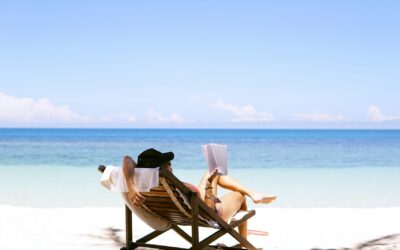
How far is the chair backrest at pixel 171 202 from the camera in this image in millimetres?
3389

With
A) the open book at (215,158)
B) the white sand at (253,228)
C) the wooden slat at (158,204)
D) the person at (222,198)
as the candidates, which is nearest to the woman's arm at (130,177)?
the person at (222,198)

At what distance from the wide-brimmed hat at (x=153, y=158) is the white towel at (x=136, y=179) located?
0.04 metres

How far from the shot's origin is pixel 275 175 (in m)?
16.1

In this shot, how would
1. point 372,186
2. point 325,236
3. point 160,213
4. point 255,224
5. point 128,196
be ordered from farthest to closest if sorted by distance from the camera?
point 372,186 → point 255,224 → point 325,236 → point 160,213 → point 128,196

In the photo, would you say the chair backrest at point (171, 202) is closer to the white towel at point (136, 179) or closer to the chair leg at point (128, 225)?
the white towel at point (136, 179)

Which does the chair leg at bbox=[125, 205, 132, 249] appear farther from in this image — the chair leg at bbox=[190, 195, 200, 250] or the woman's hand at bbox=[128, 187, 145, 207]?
the chair leg at bbox=[190, 195, 200, 250]

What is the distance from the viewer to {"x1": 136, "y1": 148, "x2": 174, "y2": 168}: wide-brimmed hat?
332 cm

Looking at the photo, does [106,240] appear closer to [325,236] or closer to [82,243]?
[82,243]

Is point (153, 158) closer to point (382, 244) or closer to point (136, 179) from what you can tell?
point (136, 179)

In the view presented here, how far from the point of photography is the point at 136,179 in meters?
3.44

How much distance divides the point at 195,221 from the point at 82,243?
192 cm

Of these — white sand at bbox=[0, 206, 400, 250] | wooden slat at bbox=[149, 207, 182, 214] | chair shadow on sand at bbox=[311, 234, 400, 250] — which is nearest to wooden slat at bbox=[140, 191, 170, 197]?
wooden slat at bbox=[149, 207, 182, 214]

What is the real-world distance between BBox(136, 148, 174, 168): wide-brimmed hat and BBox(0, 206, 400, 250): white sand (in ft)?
5.67

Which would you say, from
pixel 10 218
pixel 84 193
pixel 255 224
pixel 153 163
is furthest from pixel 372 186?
pixel 153 163
